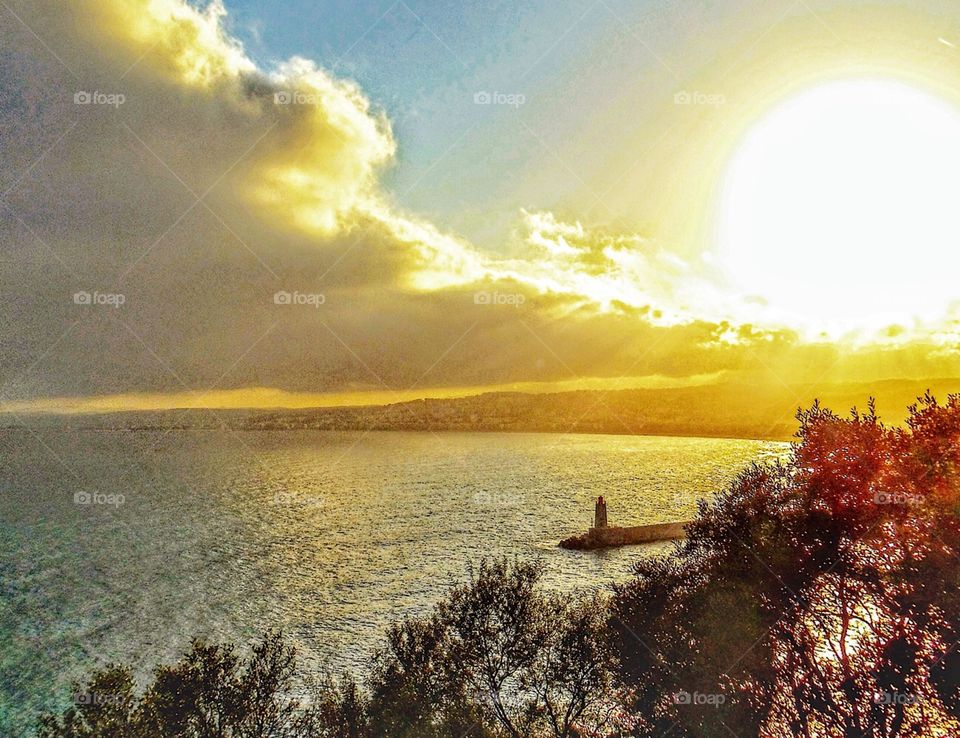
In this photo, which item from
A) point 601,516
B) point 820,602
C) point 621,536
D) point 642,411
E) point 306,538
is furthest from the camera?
point 306,538

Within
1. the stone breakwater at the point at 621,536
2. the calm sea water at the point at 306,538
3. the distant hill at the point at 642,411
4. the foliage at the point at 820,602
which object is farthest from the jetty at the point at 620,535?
the foliage at the point at 820,602

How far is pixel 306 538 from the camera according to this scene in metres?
34.3

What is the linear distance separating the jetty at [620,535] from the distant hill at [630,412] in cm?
485

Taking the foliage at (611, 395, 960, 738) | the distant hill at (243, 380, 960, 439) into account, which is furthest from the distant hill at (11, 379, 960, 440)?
the foliage at (611, 395, 960, 738)

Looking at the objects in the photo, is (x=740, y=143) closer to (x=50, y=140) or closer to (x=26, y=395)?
(x=50, y=140)

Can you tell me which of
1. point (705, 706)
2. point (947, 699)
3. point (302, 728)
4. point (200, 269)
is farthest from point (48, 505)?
point (947, 699)

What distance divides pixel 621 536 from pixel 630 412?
658 cm

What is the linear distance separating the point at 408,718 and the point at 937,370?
64.5ft

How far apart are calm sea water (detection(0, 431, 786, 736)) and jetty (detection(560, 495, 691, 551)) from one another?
2.83ft

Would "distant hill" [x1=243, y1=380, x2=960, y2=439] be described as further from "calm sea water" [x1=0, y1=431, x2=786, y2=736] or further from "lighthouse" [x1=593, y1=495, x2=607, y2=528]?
"lighthouse" [x1=593, y1=495, x2=607, y2=528]

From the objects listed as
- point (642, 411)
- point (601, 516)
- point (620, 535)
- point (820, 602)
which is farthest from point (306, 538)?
point (820, 602)

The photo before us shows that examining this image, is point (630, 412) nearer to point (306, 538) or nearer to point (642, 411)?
point (642, 411)

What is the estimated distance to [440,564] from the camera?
2662 centimetres

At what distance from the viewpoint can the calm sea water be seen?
79.2 feet
